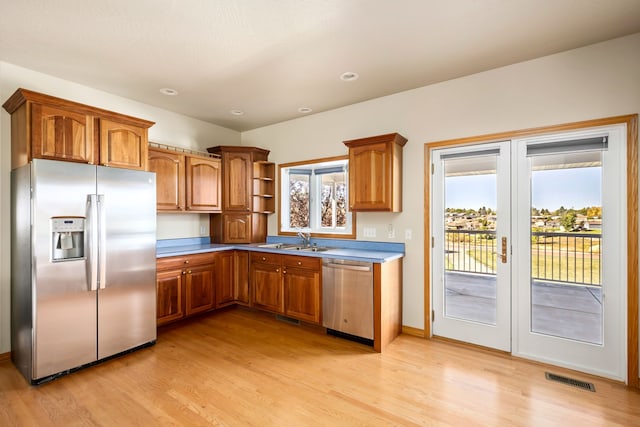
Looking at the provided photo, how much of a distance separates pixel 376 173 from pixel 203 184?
2373 millimetres

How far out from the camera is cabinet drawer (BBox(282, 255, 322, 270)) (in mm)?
3453

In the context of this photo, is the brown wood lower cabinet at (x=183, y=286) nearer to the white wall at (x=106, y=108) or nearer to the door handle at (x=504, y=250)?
the white wall at (x=106, y=108)

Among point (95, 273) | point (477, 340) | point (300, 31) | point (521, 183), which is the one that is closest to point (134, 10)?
point (300, 31)

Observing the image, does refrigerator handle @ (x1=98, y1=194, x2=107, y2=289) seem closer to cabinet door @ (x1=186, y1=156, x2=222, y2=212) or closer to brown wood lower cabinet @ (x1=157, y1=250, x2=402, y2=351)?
brown wood lower cabinet @ (x1=157, y1=250, x2=402, y2=351)

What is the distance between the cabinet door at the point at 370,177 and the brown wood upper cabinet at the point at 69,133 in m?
2.33

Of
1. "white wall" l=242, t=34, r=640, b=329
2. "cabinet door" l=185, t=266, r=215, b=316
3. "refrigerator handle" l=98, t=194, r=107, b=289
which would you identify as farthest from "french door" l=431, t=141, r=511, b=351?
"refrigerator handle" l=98, t=194, r=107, b=289

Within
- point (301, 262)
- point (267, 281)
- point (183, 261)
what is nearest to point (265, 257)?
point (267, 281)

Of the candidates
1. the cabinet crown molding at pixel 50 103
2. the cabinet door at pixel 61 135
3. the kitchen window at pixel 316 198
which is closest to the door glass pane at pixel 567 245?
the kitchen window at pixel 316 198

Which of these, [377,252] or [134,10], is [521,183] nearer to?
[377,252]

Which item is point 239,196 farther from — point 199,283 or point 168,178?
point 199,283

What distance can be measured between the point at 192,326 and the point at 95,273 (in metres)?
1.44

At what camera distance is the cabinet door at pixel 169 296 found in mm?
3393

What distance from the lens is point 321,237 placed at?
418 centimetres

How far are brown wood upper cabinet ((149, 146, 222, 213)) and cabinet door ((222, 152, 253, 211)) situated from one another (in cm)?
12
